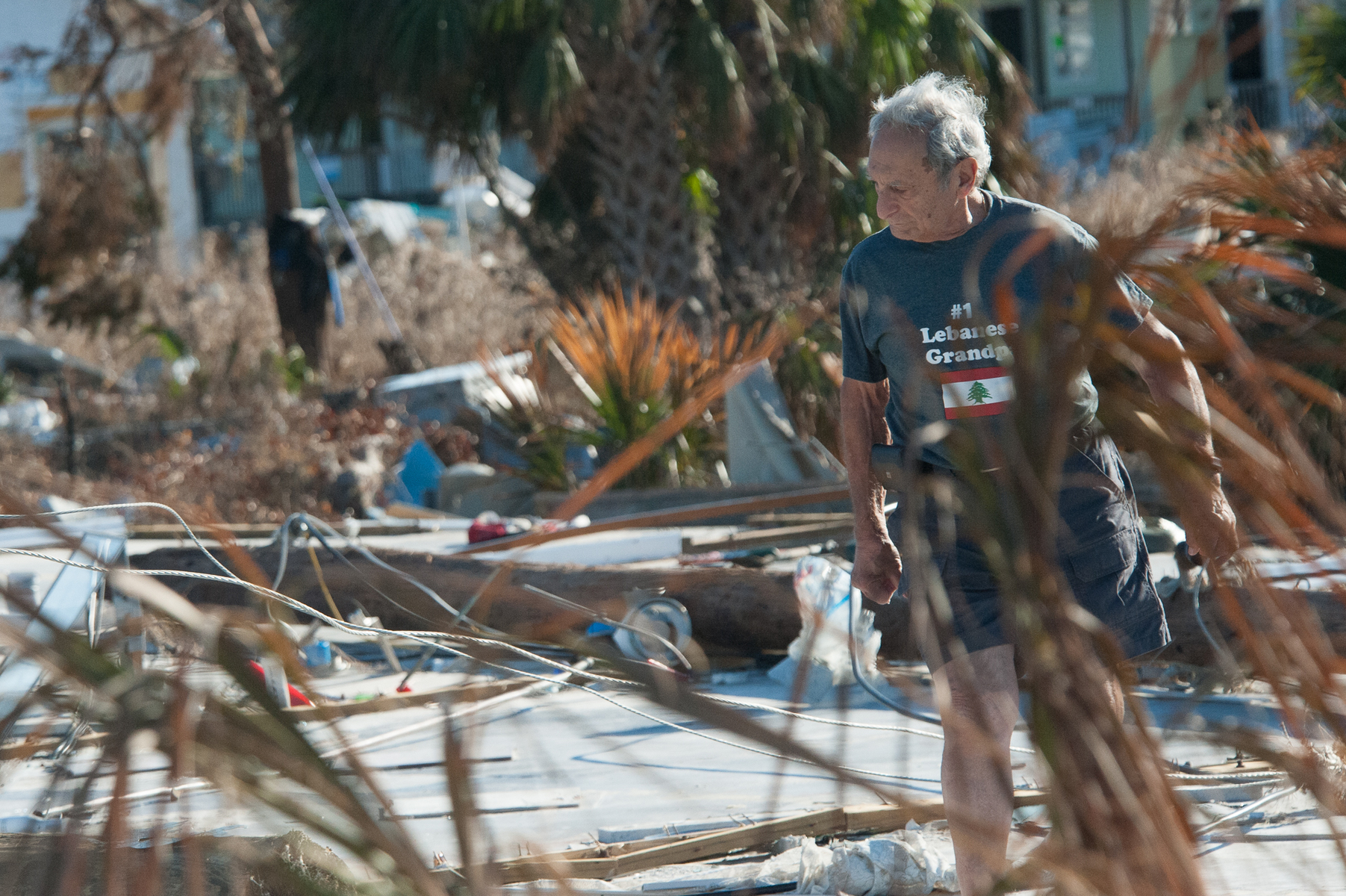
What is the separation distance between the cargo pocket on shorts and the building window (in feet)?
76.7

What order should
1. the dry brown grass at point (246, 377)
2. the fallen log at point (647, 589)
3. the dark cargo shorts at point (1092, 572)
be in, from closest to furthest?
the dark cargo shorts at point (1092, 572), the fallen log at point (647, 589), the dry brown grass at point (246, 377)

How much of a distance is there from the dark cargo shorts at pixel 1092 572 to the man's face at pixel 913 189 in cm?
48

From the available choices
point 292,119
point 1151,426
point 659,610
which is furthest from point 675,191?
point 1151,426

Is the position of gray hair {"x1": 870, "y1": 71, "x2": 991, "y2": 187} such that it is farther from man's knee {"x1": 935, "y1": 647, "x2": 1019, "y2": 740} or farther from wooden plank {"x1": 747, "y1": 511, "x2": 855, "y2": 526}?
wooden plank {"x1": 747, "y1": 511, "x2": 855, "y2": 526}

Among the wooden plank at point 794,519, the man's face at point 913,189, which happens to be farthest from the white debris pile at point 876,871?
the wooden plank at point 794,519

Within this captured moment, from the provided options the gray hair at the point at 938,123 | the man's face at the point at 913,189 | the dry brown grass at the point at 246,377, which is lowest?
the man's face at the point at 913,189

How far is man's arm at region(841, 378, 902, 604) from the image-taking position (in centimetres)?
249

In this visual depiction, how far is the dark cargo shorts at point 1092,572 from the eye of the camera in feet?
7.29

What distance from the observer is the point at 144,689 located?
791 mm

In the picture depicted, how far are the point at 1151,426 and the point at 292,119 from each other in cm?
1194

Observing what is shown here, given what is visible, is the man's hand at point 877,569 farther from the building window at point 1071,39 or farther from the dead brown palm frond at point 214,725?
the building window at point 1071,39

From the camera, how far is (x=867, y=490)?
2.54 m

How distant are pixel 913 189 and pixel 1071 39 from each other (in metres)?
23.8

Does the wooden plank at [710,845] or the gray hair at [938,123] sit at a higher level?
the gray hair at [938,123]
